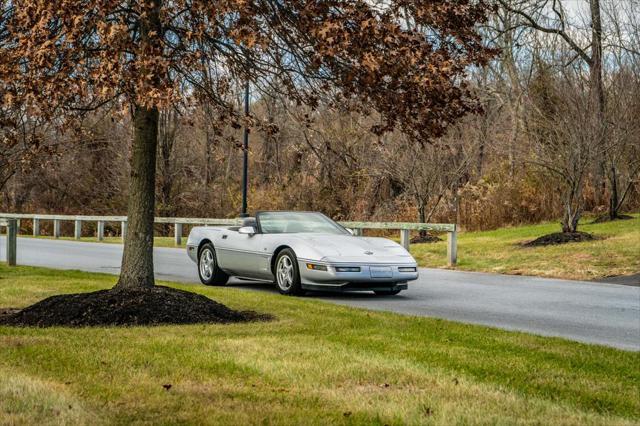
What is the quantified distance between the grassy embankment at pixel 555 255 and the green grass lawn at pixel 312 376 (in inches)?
391

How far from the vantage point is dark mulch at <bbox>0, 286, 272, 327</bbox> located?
1011 centimetres

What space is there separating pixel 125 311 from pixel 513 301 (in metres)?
6.52

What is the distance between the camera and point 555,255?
71.3 ft

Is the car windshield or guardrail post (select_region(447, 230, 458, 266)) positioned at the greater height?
the car windshield

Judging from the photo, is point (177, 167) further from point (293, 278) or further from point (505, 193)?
point (293, 278)

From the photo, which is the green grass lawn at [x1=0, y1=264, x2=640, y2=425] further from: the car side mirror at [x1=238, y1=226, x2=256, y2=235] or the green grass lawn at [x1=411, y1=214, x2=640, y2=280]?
the green grass lawn at [x1=411, y1=214, x2=640, y2=280]

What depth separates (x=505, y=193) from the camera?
34.4 metres

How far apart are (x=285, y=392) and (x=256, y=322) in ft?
13.0

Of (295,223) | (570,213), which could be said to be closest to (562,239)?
(570,213)

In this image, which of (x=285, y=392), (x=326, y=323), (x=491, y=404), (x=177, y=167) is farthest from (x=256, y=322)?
(x=177, y=167)

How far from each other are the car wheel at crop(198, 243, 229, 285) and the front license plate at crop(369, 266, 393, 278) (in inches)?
127

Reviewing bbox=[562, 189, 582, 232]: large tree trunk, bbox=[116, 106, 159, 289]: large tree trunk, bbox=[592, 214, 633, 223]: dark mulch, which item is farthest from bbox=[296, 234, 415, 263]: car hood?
bbox=[592, 214, 633, 223]: dark mulch

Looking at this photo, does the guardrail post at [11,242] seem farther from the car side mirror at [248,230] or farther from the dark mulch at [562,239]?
the dark mulch at [562,239]

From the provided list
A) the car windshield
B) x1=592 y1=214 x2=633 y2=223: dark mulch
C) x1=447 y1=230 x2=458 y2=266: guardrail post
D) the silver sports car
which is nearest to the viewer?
the silver sports car
